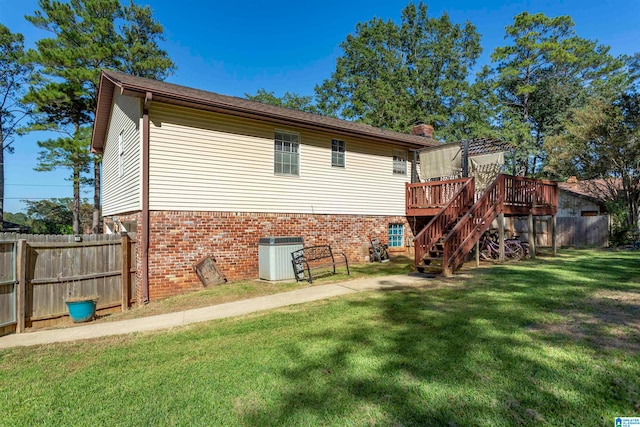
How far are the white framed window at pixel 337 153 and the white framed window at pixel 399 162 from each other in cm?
276

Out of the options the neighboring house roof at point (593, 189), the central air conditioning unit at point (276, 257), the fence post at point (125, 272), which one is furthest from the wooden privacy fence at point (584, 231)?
the fence post at point (125, 272)

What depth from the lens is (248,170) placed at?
10125mm

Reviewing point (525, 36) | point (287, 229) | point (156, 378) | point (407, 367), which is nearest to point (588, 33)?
point (525, 36)

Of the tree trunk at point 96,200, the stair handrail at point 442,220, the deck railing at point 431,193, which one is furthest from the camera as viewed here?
the tree trunk at point 96,200

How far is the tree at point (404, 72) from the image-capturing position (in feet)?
103

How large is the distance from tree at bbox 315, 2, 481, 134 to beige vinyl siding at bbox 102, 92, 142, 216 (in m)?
22.9

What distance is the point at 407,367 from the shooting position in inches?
138

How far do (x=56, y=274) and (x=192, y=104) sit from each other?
204 inches

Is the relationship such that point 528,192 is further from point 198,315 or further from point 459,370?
point 198,315

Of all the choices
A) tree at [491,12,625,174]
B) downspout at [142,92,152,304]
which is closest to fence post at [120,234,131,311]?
downspout at [142,92,152,304]

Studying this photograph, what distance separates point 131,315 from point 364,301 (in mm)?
5042

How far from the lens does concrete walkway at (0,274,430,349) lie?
18.8 feet

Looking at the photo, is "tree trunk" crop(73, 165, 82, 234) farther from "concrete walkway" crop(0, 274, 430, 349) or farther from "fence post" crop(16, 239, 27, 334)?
"concrete walkway" crop(0, 274, 430, 349)

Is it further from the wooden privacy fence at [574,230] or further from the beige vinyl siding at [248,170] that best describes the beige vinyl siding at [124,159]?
the wooden privacy fence at [574,230]
